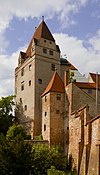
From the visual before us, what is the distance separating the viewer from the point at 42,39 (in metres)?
69.7

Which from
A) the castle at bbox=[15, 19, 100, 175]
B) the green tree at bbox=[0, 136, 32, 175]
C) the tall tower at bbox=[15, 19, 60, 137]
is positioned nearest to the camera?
the green tree at bbox=[0, 136, 32, 175]

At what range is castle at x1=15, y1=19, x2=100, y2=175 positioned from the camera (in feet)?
145

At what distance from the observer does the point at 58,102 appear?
56312 mm

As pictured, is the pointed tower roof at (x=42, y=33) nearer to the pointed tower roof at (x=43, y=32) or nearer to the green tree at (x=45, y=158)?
the pointed tower roof at (x=43, y=32)

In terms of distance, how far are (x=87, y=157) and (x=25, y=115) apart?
26504 mm

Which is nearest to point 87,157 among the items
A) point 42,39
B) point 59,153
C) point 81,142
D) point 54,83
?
point 81,142

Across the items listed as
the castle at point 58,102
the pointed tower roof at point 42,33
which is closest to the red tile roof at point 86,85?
the castle at point 58,102

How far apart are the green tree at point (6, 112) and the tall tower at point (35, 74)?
1.34 m

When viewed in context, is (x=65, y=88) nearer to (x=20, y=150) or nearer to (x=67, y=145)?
(x=67, y=145)

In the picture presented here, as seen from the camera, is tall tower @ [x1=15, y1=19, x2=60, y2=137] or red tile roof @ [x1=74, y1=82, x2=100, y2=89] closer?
red tile roof @ [x1=74, y1=82, x2=100, y2=89]

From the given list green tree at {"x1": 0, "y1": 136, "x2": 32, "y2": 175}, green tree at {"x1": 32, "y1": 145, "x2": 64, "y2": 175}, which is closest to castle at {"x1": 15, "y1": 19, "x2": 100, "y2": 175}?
green tree at {"x1": 32, "y1": 145, "x2": 64, "y2": 175}

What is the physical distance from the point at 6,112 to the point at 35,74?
10093mm

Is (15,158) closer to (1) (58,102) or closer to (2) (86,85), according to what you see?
(1) (58,102)

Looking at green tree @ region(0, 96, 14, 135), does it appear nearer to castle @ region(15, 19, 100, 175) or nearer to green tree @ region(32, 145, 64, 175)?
castle @ region(15, 19, 100, 175)
